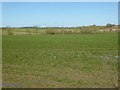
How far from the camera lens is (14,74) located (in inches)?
373

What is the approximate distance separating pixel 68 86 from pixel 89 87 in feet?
2.02

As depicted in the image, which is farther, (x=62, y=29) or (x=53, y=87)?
(x=62, y=29)

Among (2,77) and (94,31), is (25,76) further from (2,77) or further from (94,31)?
(94,31)

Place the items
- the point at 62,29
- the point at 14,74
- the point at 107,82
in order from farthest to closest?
the point at 62,29 → the point at 14,74 → the point at 107,82

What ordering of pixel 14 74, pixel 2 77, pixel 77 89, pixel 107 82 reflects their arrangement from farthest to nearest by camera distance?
pixel 14 74
pixel 2 77
pixel 107 82
pixel 77 89

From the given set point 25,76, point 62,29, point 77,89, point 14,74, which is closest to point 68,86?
point 77,89

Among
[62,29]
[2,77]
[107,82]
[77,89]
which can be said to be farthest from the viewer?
[62,29]

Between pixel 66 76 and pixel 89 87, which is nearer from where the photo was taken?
pixel 89 87

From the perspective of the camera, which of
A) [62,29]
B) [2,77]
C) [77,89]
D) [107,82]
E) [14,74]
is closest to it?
[77,89]

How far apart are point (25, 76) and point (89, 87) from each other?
280cm

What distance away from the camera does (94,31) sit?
71750mm

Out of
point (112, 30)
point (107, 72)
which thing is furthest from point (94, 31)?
point (107, 72)

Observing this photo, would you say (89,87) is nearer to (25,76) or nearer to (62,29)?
(25,76)

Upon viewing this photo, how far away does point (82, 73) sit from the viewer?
9.71 metres
